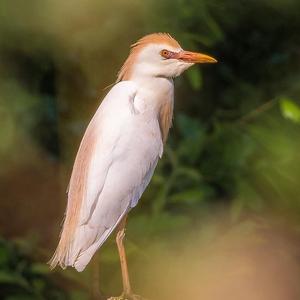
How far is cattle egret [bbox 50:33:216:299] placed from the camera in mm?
896

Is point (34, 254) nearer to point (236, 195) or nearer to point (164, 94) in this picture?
point (236, 195)

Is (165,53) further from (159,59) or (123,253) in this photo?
(123,253)

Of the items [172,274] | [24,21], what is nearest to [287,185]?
[172,274]

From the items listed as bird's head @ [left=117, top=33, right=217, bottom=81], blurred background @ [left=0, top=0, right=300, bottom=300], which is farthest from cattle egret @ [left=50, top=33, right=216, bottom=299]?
blurred background @ [left=0, top=0, right=300, bottom=300]

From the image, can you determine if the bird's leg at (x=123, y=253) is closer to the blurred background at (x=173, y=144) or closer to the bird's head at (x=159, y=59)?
the bird's head at (x=159, y=59)

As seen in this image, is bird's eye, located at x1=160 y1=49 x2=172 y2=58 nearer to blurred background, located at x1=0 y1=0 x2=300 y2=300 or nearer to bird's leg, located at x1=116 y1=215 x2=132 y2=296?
bird's leg, located at x1=116 y1=215 x2=132 y2=296

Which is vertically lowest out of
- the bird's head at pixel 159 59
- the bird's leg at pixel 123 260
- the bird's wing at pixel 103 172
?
the bird's leg at pixel 123 260

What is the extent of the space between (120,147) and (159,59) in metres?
0.08

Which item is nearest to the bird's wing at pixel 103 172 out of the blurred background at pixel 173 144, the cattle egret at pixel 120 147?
the cattle egret at pixel 120 147

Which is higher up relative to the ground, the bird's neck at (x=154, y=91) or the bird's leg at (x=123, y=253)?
the bird's neck at (x=154, y=91)

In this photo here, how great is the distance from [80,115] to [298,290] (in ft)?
2.30

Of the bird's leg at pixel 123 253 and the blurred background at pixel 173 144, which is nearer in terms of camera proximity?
the bird's leg at pixel 123 253

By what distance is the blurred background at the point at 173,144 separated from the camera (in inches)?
70.9

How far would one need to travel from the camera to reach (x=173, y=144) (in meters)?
2.05
